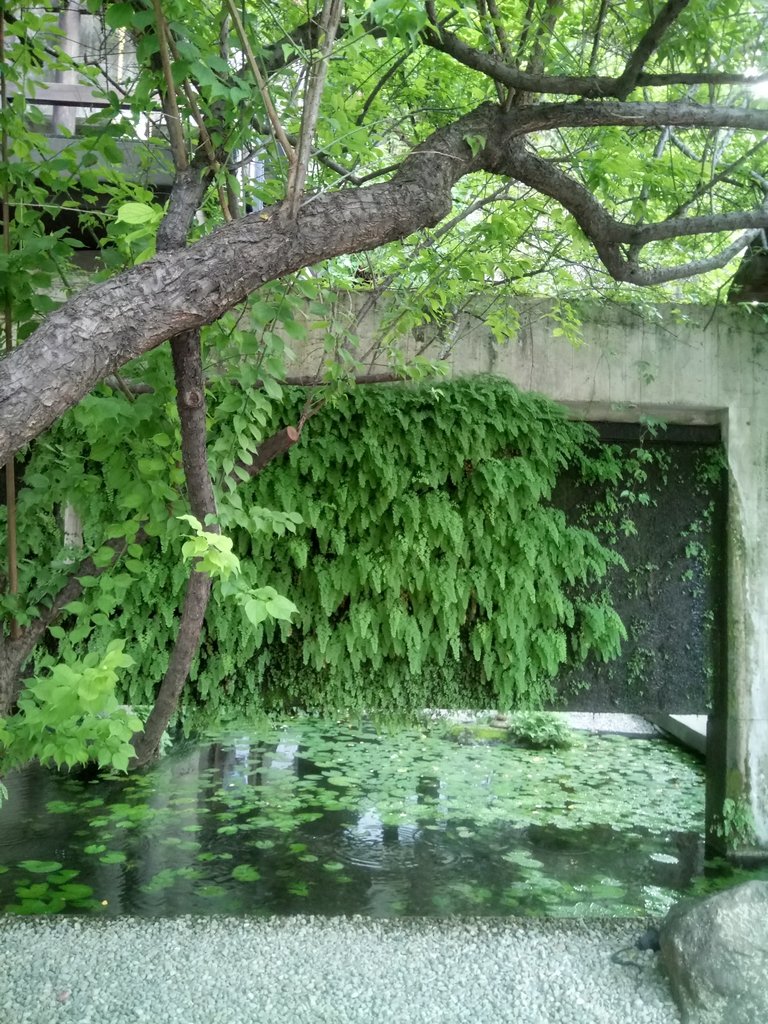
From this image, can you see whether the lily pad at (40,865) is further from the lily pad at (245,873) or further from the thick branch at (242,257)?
the thick branch at (242,257)

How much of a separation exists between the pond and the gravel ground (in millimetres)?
715

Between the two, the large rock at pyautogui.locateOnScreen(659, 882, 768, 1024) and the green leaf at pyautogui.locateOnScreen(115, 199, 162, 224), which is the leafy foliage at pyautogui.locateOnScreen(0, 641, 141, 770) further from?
the large rock at pyautogui.locateOnScreen(659, 882, 768, 1024)

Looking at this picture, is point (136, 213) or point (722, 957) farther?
point (722, 957)

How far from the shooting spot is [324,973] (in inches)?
148

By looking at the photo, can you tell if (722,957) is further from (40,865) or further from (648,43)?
(40,865)

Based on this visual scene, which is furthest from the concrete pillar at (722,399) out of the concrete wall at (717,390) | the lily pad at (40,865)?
the lily pad at (40,865)

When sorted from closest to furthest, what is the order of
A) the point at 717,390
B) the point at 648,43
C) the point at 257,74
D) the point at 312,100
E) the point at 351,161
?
the point at 257,74 → the point at 312,100 → the point at 648,43 → the point at 351,161 → the point at 717,390

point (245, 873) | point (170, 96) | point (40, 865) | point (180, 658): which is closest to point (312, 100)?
point (170, 96)

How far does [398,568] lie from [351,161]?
2.38m

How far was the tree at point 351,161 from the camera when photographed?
8.03ft

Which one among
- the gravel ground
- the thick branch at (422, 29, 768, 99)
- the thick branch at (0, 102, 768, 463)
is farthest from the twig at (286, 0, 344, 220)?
the gravel ground

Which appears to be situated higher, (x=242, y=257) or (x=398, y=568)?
(x=242, y=257)

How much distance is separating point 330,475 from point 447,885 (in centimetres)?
262

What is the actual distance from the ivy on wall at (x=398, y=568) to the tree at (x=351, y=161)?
67 centimetres
